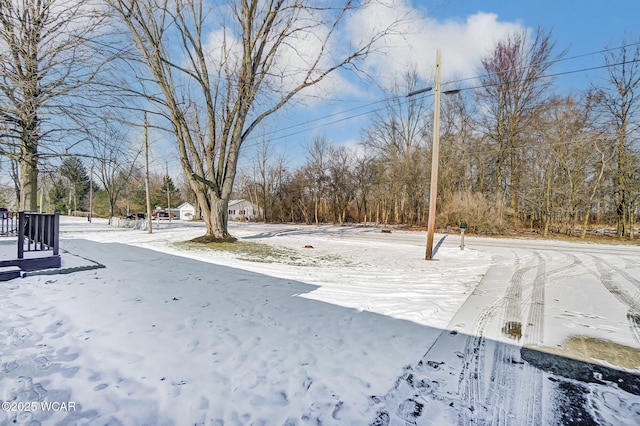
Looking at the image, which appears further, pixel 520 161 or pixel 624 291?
pixel 520 161

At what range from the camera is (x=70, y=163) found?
30.5ft

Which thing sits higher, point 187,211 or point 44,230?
point 187,211

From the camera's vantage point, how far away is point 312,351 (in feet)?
9.47

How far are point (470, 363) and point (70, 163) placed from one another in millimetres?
11707

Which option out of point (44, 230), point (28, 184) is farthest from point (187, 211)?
point (44, 230)

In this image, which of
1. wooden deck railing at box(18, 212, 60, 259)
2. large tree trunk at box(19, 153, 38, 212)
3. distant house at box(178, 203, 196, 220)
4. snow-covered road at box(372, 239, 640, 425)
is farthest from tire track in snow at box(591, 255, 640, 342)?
distant house at box(178, 203, 196, 220)

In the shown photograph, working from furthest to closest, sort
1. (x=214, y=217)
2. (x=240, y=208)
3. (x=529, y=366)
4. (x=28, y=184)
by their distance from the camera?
A: (x=240, y=208), (x=214, y=217), (x=28, y=184), (x=529, y=366)

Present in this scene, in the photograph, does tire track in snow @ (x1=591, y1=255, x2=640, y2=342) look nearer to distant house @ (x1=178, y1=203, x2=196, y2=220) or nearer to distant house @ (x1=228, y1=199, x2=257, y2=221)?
distant house @ (x1=228, y1=199, x2=257, y2=221)

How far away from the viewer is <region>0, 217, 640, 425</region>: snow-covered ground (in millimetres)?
2039

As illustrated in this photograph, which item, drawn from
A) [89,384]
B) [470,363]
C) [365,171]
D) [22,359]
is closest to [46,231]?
[22,359]

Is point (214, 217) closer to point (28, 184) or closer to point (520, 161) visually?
point (28, 184)

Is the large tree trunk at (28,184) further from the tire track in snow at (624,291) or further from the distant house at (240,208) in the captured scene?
the distant house at (240,208)

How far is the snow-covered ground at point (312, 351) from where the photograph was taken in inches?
80.3

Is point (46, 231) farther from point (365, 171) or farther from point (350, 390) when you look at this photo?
point (365, 171)
